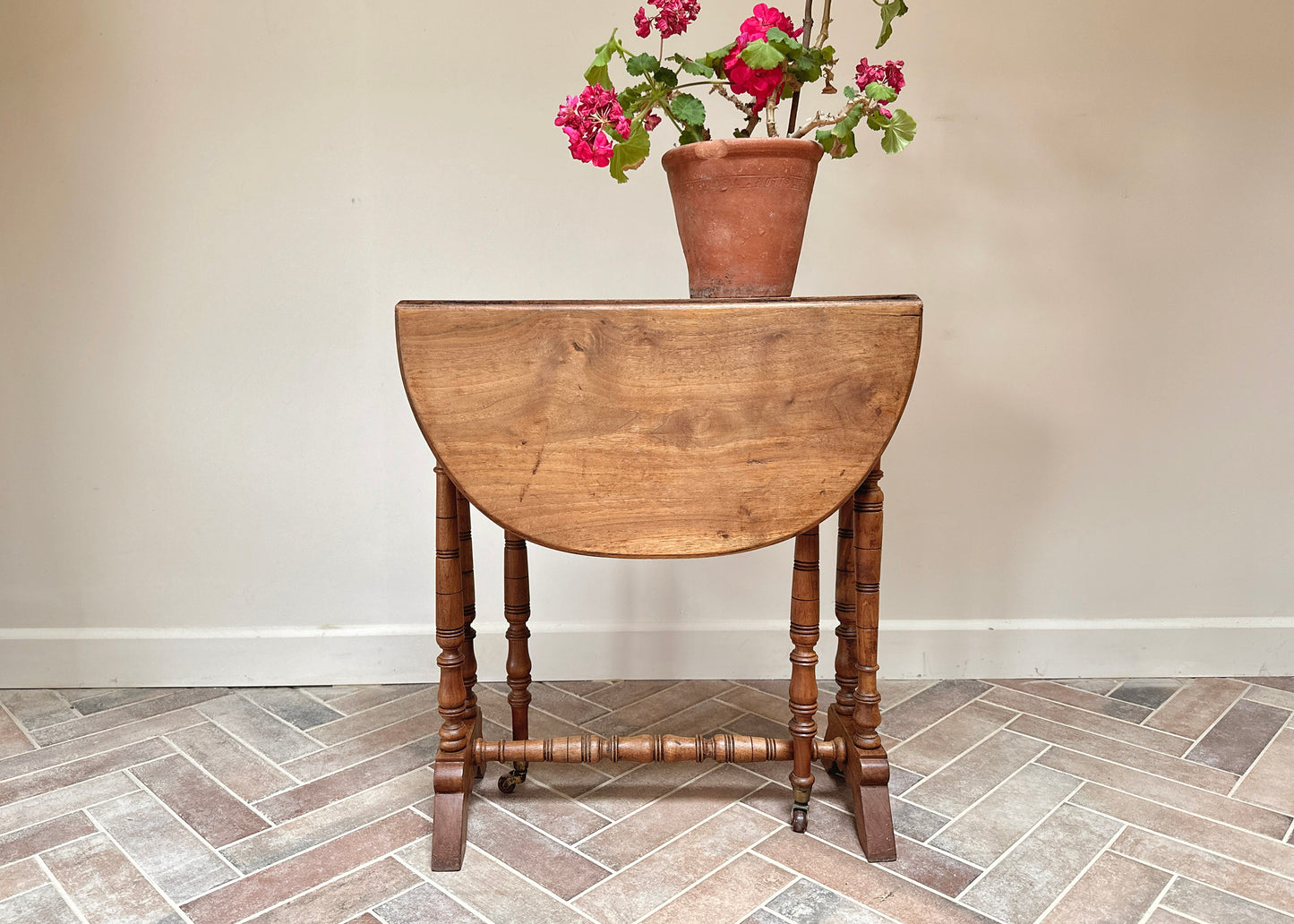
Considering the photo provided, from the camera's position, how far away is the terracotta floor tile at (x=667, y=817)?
151cm

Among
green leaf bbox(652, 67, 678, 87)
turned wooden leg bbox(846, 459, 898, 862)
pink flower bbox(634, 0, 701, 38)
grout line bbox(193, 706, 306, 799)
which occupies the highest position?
pink flower bbox(634, 0, 701, 38)

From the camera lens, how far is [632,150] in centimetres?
145

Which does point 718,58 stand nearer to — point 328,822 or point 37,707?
point 328,822

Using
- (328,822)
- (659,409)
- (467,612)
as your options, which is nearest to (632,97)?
(659,409)

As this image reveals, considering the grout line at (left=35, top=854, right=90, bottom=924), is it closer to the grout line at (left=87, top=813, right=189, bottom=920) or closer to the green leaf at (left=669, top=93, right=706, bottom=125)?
the grout line at (left=87, top=813, right=189, bottom=920)

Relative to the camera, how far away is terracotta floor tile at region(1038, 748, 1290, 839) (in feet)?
5.22

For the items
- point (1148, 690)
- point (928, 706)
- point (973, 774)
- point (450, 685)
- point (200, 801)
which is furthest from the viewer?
point (1148, 690)

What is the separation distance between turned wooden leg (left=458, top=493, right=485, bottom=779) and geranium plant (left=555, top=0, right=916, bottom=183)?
0.65 metres

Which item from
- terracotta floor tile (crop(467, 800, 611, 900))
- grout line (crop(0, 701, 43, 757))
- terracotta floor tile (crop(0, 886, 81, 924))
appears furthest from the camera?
grout line (crop(0, 701, 43, 757))

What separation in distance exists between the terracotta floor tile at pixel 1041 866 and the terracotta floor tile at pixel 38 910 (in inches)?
52.7

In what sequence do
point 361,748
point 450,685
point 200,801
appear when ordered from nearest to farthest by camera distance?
point 450,685
point 200,801
point 361,748

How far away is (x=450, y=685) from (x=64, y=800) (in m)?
0.79

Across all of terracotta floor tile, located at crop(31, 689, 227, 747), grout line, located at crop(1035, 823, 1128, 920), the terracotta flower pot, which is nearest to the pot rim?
the terracotta flower pot

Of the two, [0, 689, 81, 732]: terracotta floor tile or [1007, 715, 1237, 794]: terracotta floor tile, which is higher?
[1007, 715, 1237, 794]: terracotta floor tile
